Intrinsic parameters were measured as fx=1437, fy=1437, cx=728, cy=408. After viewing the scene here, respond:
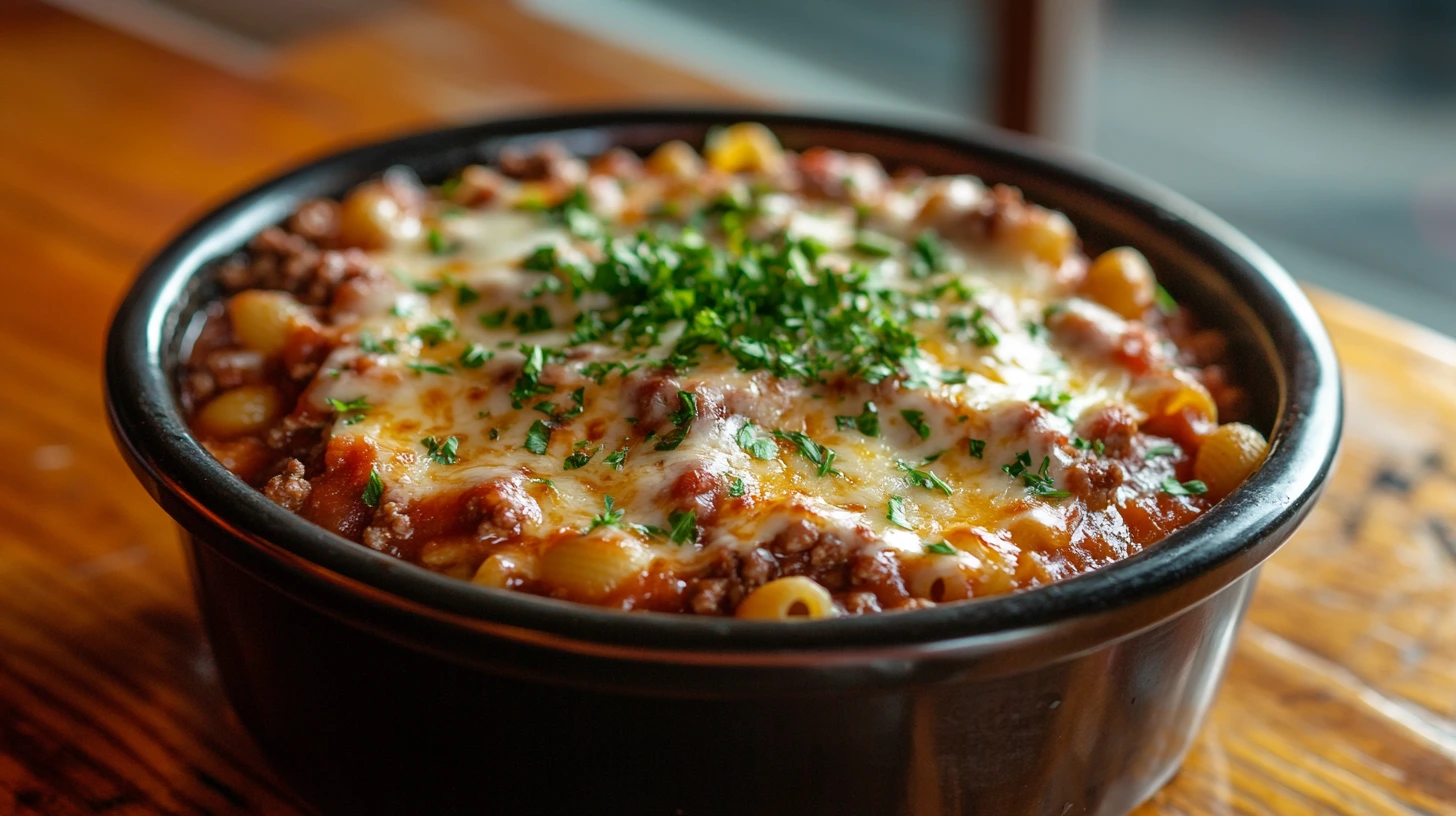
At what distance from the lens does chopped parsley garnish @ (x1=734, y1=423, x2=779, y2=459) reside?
7.27ft

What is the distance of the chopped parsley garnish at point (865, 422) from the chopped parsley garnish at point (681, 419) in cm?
25

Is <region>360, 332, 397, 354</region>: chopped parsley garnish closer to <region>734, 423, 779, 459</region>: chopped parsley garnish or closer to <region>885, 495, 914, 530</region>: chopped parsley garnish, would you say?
<region>734, 423, 779, 459</region>: chopped parsley garnish

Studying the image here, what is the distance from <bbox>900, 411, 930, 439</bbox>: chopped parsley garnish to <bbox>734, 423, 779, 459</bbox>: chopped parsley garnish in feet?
0.72

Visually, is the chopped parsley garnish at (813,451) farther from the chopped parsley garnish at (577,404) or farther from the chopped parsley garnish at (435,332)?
the chopped parsley garnish at (435,332)

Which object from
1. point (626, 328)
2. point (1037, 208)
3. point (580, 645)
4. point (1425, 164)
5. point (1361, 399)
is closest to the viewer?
point (580, 645)

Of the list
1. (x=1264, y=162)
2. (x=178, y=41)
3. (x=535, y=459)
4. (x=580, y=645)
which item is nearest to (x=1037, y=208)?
(x=535, y=459)

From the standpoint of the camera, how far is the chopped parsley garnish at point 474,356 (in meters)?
2.42

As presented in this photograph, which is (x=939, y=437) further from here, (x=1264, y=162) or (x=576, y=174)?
(x=1264, y=162)

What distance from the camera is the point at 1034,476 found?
7.27ft

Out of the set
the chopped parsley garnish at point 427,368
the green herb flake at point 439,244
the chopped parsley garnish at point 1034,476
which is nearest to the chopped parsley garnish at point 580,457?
the chopped parsley garnish at point 427,368

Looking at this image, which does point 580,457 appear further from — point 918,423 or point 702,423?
point 918,423

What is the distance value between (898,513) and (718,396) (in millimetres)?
356

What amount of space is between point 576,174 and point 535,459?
1.25 meters

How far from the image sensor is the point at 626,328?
2516 mm
